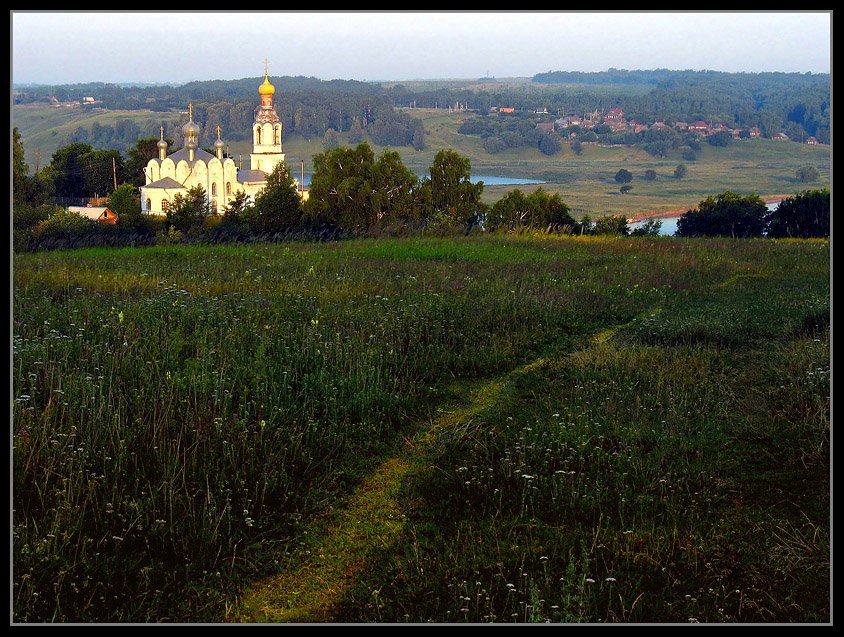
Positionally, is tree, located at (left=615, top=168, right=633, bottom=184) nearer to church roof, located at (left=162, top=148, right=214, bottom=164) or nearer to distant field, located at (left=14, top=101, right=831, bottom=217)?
distant field, located at (left=14, top=101, right=831, bottom=217)

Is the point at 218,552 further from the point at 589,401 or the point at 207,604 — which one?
the point at 589,401

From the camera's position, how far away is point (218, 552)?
17.1ft

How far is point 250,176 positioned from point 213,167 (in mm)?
6538

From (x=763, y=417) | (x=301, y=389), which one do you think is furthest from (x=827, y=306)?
(x=301, y=389)

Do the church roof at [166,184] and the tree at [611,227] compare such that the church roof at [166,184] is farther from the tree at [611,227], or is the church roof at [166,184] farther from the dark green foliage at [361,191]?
the tree at [611,227]

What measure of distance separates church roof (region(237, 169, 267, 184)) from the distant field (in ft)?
17.1

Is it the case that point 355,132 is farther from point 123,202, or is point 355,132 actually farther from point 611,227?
point 611,227

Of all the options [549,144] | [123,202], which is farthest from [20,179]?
[549,144]

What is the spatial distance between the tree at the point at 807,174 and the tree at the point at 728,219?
Answer: 47.7 metres

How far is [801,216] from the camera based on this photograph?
112 ft

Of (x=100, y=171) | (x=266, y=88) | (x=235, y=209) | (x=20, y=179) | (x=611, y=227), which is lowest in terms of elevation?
(x=611, y=227)
